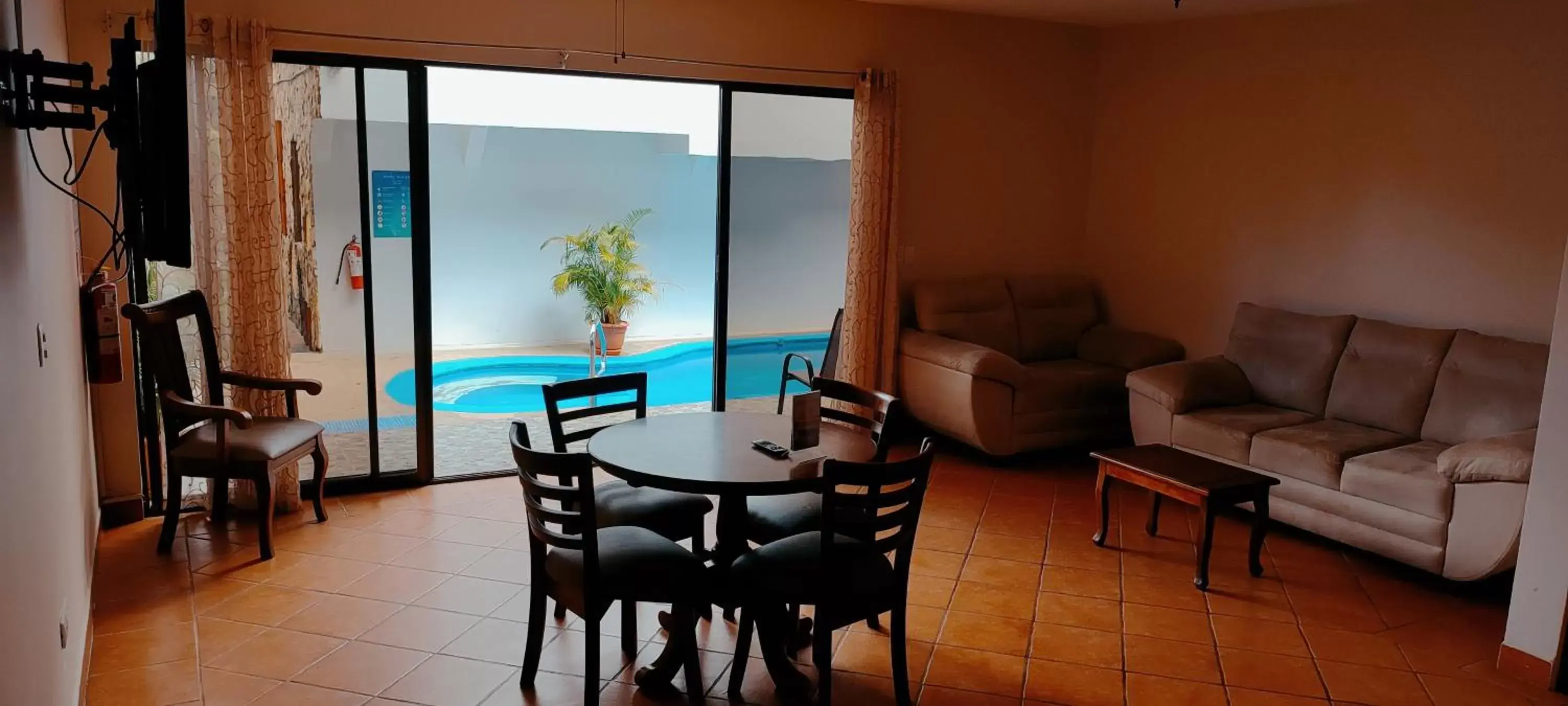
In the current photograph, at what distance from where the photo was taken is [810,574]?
2857mm

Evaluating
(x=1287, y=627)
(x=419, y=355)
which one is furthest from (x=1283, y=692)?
(x=419, y=355)

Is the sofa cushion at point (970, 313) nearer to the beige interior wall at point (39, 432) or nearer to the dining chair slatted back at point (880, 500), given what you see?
the dining chair slatted back at point (880, 500)

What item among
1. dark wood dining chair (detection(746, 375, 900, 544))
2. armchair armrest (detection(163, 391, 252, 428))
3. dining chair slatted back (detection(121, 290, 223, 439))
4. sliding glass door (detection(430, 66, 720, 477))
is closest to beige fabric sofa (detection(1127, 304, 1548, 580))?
dark wood dining chair (detection(746, 375, 900, 544))

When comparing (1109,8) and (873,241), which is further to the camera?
(873,241)

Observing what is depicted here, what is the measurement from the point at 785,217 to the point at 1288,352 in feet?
9.09

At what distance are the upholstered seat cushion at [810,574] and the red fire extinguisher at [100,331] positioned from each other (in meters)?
2.61

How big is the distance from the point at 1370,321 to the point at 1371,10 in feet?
4.97

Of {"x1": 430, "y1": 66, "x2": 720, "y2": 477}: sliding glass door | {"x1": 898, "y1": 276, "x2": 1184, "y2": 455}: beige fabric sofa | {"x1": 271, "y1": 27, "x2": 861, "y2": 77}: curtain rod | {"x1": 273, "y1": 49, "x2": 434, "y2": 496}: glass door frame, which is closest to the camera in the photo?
{"x1": 271, "y1": 27, "x2": 861, "y2": 77}: curtain rod

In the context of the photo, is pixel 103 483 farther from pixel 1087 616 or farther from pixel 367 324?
pixel 1087 616

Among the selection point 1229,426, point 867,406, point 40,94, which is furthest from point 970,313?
point 40,94

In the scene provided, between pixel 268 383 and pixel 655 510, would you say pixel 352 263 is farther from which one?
pixel 655 510

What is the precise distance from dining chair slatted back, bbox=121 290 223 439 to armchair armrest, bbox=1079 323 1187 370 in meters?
4.60

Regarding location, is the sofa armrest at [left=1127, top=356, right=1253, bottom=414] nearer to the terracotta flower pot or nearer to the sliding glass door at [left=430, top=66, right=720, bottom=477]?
the sliding glass door at [left=430, top=66, right=720, bottom=477]

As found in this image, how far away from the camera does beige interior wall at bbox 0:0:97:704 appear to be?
1.99 m
